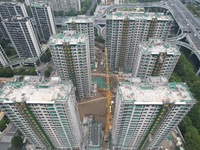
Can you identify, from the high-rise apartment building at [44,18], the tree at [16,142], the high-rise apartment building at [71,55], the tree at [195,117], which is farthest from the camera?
the high-rise apartment building at [44,18]

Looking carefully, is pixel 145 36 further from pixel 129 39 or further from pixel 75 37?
pixel 75 37

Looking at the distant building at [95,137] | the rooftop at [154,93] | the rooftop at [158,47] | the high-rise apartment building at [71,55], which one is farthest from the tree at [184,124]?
the high-rise apartment building at [71,55]

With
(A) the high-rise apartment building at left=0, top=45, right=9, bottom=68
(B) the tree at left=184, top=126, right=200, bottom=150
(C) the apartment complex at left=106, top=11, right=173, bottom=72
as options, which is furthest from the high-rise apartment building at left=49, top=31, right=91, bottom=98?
(B) the tree at left=184, top=126, right=200, bottom=150

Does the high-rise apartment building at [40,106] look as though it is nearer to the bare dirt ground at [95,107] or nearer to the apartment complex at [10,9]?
the bare dirt ground at [95,107]

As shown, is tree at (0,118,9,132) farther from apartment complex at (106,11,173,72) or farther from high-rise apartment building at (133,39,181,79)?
apartment complex at (106,11,173,72)

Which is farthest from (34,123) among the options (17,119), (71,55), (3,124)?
(3,124)

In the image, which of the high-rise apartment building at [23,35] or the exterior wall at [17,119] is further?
the high-rise apartment building at [23,35]

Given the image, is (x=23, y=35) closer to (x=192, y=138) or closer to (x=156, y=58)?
(x=156, y=58)
